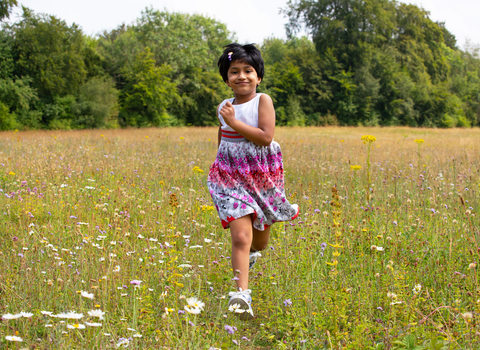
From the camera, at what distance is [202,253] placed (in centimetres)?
312

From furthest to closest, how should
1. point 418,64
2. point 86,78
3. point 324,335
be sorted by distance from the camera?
point 418,64
point 86,78
point 324,335

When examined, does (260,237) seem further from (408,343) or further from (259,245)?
(408,343)

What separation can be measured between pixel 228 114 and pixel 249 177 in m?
0.43

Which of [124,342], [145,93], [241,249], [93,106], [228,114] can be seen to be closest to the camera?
[124,342]

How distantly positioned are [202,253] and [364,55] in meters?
44.6

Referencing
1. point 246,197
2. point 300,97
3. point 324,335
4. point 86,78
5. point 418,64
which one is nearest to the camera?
point 324,335

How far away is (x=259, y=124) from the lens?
104 inches

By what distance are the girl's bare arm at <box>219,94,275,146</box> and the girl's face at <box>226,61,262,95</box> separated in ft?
0.49

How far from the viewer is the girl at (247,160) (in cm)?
254

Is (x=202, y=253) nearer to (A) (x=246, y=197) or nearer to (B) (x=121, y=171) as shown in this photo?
(A) (x=246, y=197)

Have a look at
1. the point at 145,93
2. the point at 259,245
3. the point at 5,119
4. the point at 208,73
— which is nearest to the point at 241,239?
the point at 259,245

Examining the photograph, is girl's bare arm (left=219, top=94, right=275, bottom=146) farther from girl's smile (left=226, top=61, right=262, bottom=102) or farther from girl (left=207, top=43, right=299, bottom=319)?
girl's smile (left=226, top=61, right=262, bottom=102)

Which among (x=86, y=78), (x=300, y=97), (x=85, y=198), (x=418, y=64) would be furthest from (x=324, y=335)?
(x=418, y=64)

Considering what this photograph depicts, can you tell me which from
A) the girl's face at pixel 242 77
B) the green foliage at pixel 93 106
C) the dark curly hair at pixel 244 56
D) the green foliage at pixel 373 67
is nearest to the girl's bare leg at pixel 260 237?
the girl's face at pixel 242 77
